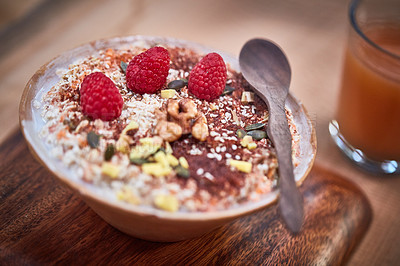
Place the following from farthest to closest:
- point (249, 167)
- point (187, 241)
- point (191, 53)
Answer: point (191, 53), point (187, 241), point (249, 167)

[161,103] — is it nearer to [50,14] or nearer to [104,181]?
[104,181]

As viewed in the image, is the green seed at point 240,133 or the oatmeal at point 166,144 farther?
the green seed at point 240,133

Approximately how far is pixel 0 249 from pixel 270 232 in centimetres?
86

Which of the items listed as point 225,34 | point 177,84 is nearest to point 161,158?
point 177,84

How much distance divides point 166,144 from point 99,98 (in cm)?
21

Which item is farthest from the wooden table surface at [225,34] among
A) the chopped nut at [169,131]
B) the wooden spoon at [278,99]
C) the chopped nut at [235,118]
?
the chopped nut at [169,131]

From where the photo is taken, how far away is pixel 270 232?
134cm

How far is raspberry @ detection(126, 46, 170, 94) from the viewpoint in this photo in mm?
1139

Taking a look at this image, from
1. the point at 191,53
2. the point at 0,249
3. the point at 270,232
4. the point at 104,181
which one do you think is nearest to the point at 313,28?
the point at 191,53

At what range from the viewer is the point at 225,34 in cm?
236

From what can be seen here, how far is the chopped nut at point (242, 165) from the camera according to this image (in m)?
0.99

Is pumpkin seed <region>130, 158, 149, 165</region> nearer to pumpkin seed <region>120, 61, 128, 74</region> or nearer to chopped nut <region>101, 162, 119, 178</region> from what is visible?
chopped nut <region>101, 162, 119, 178</region>

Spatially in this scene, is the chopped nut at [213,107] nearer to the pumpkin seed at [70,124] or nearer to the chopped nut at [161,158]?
the chopped nut at [161,158]

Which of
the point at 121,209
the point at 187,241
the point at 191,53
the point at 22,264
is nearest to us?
the point at 121,209
